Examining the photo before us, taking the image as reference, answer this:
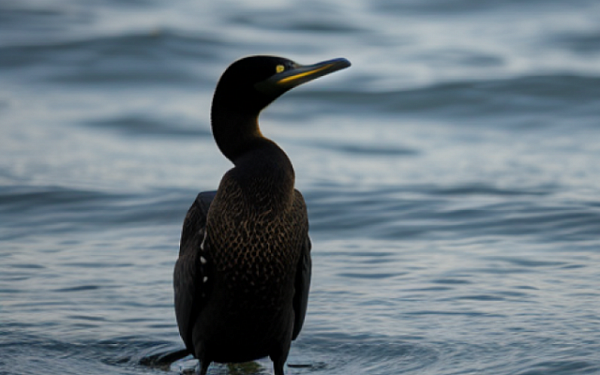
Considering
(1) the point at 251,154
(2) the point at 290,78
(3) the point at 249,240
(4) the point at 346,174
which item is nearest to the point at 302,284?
(3) the point at 249,240

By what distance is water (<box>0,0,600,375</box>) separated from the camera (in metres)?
5.46

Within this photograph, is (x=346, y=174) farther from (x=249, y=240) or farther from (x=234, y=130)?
(x=249, y=240)

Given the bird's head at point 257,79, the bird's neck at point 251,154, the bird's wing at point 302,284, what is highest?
the bird's head at point 257,79

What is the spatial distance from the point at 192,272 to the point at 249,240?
30 centimetres

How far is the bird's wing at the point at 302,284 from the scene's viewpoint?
476cm

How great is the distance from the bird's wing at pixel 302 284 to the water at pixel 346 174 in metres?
0.32

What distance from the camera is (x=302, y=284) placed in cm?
480

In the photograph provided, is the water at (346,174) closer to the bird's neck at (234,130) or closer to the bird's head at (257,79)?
the bird's neck at (234,130)

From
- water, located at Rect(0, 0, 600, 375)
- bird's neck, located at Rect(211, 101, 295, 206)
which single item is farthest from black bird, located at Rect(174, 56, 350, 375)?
water, located at Rect(0, 0, 600, 375)

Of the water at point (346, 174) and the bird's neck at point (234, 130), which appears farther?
the water at point (346, 174)

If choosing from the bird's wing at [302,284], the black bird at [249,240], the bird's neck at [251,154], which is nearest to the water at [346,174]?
the bird's wing at [302,284]

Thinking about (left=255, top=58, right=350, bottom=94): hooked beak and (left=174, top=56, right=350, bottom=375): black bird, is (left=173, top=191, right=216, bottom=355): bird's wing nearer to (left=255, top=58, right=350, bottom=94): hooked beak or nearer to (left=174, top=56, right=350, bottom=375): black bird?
(left=174, top=56, right=350, bottom=375): black bird

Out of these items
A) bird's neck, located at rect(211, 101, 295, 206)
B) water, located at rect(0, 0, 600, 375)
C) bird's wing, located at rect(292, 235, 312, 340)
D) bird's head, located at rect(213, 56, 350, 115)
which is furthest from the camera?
water, located at rect(0, 0, 600, 375)

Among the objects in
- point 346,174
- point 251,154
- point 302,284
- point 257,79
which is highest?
point 257,79
